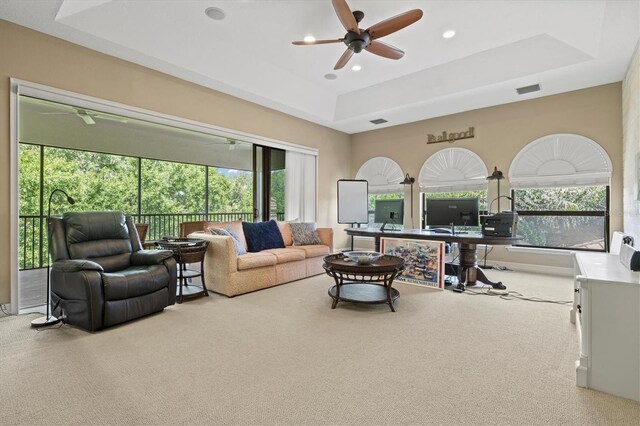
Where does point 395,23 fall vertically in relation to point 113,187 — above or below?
above

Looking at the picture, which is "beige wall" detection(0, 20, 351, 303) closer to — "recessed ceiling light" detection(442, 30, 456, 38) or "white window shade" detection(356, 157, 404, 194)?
"white window shade" detection(356, 157, 404, 194)

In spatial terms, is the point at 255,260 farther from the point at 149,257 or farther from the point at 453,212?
the point at 453,212

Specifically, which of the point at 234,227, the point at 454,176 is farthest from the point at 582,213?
the point at 234,227

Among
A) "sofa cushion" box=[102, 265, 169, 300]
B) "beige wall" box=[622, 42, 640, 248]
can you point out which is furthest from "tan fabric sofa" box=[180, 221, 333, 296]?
"beige wall" box=[622, 42, 640, 248]

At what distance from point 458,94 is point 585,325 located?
4166 mm

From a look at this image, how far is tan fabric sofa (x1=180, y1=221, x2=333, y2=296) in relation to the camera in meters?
3.87

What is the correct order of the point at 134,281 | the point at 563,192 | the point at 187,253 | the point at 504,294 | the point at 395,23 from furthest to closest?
1. the point at 563,192
2. the point at 504,294
3. the point at 187,253
4. the point at 395,23
5. the point at 134,281

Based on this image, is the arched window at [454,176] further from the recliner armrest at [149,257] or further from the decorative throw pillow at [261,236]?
the recliner armrest at [149,257]

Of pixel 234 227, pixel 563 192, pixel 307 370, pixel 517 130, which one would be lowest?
pixel 307 370

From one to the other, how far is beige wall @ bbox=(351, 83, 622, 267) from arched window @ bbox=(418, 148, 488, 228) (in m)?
Answer: 0.13

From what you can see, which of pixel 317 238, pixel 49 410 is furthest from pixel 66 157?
pixel 49 410

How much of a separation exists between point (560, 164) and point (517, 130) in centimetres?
90

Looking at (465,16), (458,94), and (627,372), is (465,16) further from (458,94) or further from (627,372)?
(627,372)

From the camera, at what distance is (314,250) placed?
4.98 metres
